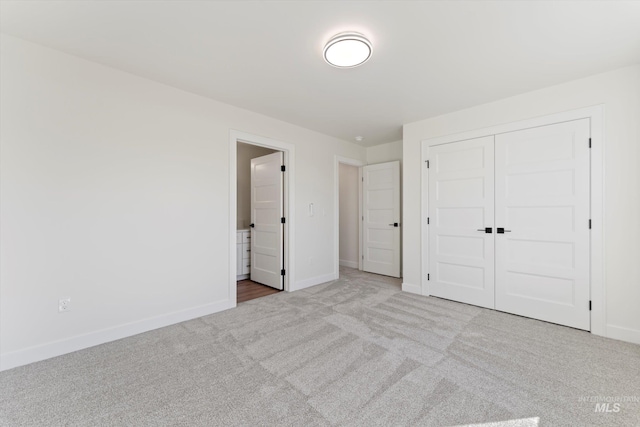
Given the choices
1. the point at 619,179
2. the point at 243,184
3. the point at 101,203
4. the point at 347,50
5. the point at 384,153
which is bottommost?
the point at 101,203

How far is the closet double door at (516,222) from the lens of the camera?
2705 mm

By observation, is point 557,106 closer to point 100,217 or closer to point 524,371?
point 524,371

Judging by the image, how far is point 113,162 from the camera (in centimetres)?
246

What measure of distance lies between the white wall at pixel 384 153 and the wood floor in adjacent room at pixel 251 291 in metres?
3.11

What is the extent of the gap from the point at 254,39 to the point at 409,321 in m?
3.05

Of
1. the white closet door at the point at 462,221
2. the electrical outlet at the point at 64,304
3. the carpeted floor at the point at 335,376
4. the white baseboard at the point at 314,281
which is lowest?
the carpeted floor at the point at 335,376

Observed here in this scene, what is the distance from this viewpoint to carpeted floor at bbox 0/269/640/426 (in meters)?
1.53

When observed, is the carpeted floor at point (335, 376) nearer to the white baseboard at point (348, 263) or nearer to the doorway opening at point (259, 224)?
the doorway opening at point (259, 224)

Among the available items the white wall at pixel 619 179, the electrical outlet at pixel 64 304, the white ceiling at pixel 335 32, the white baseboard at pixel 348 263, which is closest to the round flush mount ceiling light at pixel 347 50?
the white ceiling at pixel 335 32

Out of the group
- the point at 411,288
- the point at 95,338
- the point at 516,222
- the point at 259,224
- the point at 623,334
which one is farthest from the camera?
the point at 259,224

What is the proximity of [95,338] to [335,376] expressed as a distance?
217 cm

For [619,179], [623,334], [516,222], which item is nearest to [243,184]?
[516,222]

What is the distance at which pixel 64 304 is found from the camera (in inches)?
87.6

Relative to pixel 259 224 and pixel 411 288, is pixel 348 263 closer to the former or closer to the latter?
pixel 411 288
